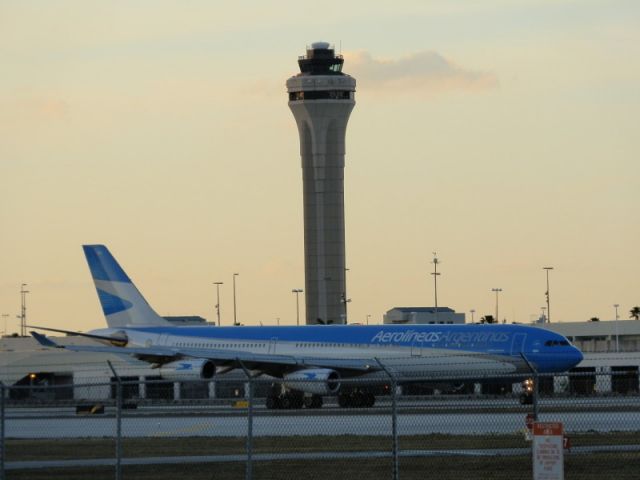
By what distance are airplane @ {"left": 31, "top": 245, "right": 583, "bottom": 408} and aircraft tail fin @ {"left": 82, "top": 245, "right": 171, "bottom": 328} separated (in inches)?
78.9

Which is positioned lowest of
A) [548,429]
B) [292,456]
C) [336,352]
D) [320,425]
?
[292,456]

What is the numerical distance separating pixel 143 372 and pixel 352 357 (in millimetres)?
24739

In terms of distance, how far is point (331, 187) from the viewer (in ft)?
600

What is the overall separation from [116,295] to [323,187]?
108 metres

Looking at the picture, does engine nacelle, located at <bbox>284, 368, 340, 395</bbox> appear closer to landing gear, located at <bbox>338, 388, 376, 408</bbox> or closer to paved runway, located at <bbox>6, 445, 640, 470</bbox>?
landing gear, located at <bbox>338, 388, 376, 408</bbox>

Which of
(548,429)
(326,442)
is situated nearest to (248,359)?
(326,442)

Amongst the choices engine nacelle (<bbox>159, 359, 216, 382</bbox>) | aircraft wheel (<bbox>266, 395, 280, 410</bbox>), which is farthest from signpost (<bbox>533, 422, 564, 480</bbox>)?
engine nacelle (<bbox>159, 359, 216, 382</bbox>)

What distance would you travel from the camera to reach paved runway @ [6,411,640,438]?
41.3 meters

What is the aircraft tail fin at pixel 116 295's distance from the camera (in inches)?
2960

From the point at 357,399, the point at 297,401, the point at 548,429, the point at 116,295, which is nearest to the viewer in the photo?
the point at 548,429

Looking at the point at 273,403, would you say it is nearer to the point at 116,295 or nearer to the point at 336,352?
the point at 336,352

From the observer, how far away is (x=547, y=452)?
22.3 metres

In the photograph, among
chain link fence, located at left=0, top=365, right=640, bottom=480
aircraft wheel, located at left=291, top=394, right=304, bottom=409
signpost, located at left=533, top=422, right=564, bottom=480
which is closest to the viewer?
signpost, located at left=533, top=422, right=564, bottom=480

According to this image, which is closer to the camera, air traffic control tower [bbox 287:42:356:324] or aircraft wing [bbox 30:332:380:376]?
aircraft wing [bbox 30:332:380:376]
